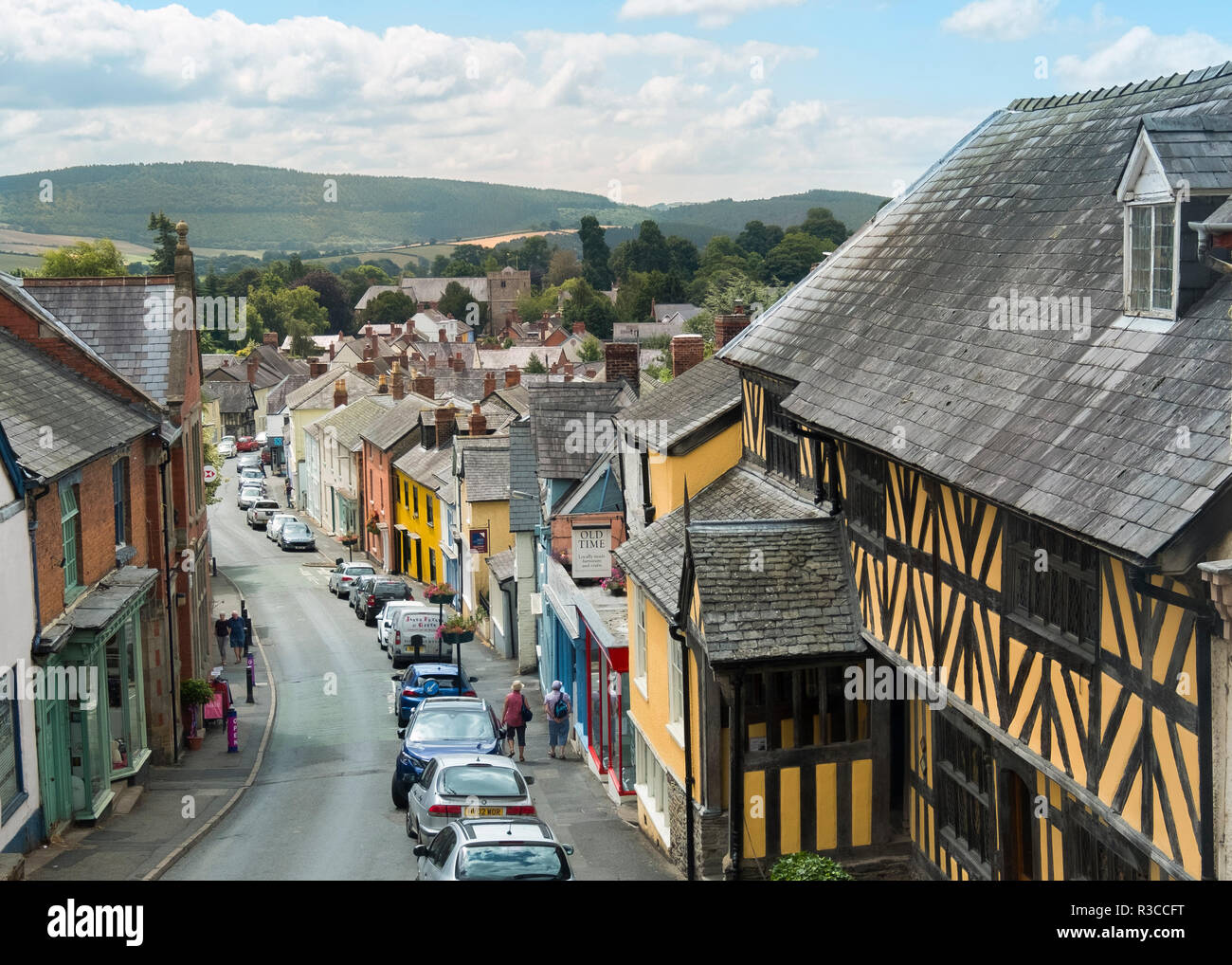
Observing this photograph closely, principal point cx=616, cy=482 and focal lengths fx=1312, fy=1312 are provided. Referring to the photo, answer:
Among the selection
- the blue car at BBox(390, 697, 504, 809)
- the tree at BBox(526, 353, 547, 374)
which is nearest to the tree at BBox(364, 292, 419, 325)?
the tree at BBox(526, 353, 547, 374)

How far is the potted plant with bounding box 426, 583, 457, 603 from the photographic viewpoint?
1802 inches

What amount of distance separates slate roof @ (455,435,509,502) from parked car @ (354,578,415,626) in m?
5.87

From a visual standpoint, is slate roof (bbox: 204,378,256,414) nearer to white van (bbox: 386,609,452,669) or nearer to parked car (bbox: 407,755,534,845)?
white van (bbox: 386,609,452,669)

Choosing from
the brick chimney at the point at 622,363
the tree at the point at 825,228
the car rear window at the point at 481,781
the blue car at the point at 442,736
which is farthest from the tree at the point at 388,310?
the car rear window at the point at 481,781

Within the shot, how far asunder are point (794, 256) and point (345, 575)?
412ft

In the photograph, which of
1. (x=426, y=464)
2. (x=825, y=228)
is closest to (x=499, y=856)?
(x=426, y=464)

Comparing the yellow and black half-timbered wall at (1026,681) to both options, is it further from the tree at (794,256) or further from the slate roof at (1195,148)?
the tree at (794,256)

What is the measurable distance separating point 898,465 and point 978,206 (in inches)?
159

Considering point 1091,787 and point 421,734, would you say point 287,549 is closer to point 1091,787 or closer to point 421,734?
point 421,734

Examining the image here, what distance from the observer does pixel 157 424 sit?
26.2 meters

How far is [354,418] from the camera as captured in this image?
74.1m

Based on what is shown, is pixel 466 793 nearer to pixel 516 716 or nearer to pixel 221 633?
pixel 516 716

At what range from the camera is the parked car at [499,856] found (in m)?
13.8

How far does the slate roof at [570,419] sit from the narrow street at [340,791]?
648 centimetres
